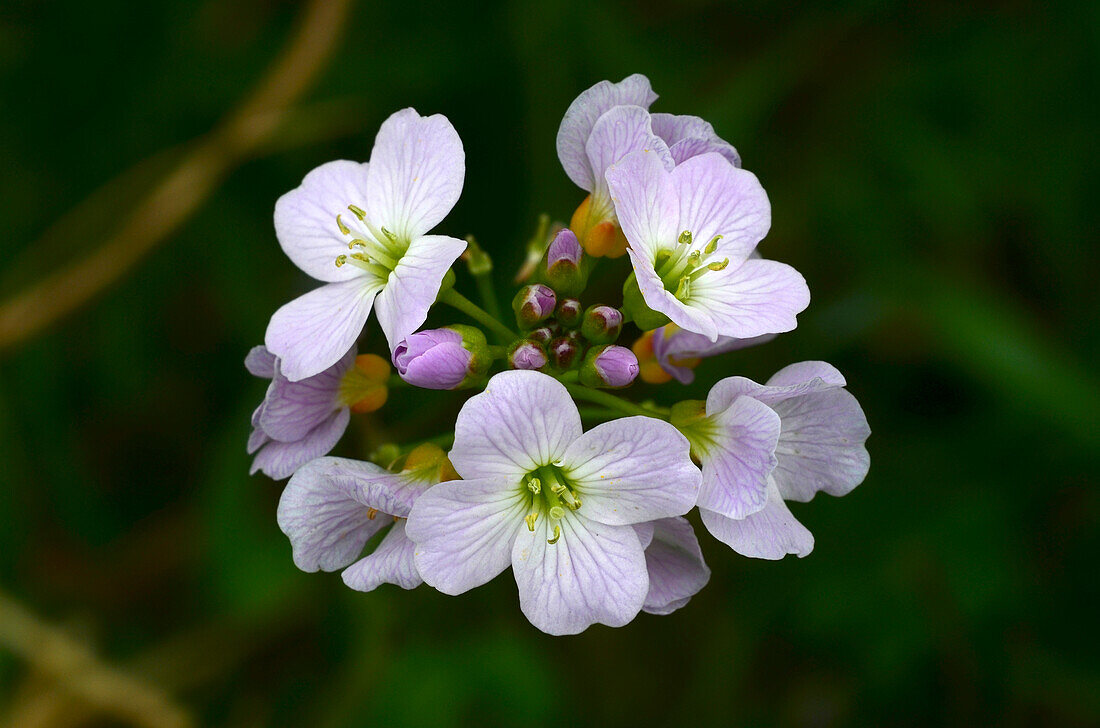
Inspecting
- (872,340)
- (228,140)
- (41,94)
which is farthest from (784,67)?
(41,94)

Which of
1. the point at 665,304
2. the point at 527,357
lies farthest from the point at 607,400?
the point at 665,304

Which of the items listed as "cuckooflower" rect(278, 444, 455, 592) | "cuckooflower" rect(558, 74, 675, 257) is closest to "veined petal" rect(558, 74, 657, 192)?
"cuckooflower" rect(558, 74, 675, 257)

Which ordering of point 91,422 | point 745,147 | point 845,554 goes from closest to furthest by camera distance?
point 845,554 → point 745,147 → point 91,422

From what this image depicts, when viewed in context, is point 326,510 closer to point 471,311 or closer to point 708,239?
point 471,311

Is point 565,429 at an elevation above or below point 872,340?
above

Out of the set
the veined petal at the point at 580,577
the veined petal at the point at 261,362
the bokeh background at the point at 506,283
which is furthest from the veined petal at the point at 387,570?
the bokeh background at the point at 506,283

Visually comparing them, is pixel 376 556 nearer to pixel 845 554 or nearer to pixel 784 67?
pixel 845 554

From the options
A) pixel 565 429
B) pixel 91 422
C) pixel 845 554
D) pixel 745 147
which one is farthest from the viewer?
pixel 91 422

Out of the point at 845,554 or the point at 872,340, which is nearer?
the point at 845,554

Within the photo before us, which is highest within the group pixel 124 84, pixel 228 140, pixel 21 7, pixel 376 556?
pixel 21 7
